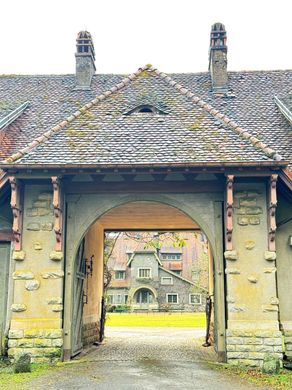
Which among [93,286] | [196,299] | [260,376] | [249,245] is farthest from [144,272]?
[260,376]

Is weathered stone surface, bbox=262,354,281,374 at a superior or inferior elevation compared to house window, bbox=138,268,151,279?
inferior

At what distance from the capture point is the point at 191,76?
51.5ft

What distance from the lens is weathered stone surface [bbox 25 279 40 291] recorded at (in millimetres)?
9727

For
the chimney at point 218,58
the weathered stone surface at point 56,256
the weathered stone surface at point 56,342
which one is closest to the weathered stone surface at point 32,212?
the weathered stone surface at point 56,256

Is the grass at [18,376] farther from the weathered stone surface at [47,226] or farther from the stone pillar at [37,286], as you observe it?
the weathered stone surface at [47,226]

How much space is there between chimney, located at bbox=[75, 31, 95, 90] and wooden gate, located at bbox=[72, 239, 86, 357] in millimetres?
5717

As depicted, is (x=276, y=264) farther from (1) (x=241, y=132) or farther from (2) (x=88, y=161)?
(2) (x=88, y=161)

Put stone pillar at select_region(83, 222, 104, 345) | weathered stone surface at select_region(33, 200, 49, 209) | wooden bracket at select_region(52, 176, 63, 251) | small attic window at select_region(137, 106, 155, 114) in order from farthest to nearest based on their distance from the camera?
stone pillar at select_region(83, 222, 104, 345), small attic window at select_region(137, 106, 155, 114), weathered stone surface at select_region(33, 200, 49, 209), wooden bracket at select_region(52, 176, 63, 251)

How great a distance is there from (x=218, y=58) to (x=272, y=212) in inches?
278

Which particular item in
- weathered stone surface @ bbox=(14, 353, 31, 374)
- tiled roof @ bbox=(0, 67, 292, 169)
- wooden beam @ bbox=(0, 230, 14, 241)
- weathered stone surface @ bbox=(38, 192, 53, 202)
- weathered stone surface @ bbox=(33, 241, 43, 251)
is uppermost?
tiled roof @ bbox=(0, 67, 292, 169)

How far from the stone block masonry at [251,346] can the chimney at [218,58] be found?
757cm

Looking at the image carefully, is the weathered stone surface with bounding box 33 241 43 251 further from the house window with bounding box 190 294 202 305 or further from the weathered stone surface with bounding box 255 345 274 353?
the house window with bounding box 190 294 202 305

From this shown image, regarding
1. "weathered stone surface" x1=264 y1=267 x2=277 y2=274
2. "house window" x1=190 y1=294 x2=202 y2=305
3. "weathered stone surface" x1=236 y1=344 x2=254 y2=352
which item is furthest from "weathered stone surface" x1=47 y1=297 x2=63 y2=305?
"house window" x1=190 y1=294 x2=202 y2=305

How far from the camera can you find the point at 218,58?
15078 mm
